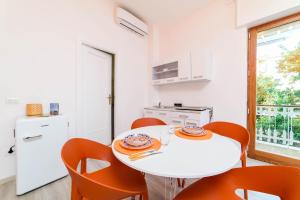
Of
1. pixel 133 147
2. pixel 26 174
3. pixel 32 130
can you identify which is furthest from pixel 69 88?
pixel 133 147

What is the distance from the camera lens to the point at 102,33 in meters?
2.74

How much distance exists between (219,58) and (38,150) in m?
3.15

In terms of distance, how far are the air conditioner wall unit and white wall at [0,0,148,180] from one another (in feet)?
0.51

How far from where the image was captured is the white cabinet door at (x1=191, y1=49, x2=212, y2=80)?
2703mm

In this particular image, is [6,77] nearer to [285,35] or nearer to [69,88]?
[69,88]

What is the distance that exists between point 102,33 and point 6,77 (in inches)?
65.0

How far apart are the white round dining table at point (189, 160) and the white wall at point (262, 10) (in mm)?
2283

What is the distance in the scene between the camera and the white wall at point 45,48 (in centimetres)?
171

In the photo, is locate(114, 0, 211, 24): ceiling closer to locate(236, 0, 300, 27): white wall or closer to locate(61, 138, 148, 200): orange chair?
locate(236, 0, 300, 27): white wall

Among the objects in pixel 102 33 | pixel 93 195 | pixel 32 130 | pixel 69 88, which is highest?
pixel 102 33

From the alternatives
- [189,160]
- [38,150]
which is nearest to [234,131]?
[189,160]

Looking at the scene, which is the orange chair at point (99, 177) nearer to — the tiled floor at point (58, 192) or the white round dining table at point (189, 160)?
the white round dining table at point (189, 160)

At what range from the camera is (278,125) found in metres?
2.36

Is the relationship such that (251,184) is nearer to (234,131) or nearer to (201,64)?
(234,131)
